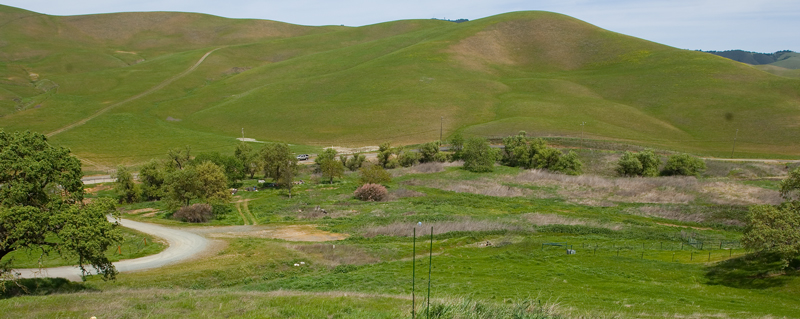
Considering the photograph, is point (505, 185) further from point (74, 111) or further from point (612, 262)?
point (74, 111)

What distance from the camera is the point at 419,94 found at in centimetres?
12288

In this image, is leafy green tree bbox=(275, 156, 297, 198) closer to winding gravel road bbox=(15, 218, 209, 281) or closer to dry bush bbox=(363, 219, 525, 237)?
winding gravel road bbox=(15, 218, 209, 281)

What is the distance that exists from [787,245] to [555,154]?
51.2 metres

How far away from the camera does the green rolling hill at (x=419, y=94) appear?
102 m

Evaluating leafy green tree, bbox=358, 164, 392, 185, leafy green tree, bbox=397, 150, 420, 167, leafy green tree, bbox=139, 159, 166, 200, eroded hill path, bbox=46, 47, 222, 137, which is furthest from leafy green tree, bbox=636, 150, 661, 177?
eroded hill path, bbox=46, 47, 222, 137

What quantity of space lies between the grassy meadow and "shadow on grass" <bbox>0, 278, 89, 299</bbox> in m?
0.14

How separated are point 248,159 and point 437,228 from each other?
41020 millimetres

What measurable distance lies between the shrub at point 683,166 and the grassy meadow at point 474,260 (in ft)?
19.0

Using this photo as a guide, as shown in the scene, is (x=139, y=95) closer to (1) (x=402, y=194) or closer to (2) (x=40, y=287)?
(1) (x=402, y=194)

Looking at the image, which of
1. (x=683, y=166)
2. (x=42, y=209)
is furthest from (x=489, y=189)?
(x=42, y=209)

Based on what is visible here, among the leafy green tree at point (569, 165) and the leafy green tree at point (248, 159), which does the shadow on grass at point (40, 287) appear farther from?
the leafy green tree at point (569, 165)

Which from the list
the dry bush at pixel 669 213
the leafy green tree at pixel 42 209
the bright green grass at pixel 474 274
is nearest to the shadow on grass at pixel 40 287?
the bright green grass at pixel 474 274

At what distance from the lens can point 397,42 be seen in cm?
17775

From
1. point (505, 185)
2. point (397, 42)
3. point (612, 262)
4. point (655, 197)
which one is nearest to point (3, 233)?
point (612, 262)
